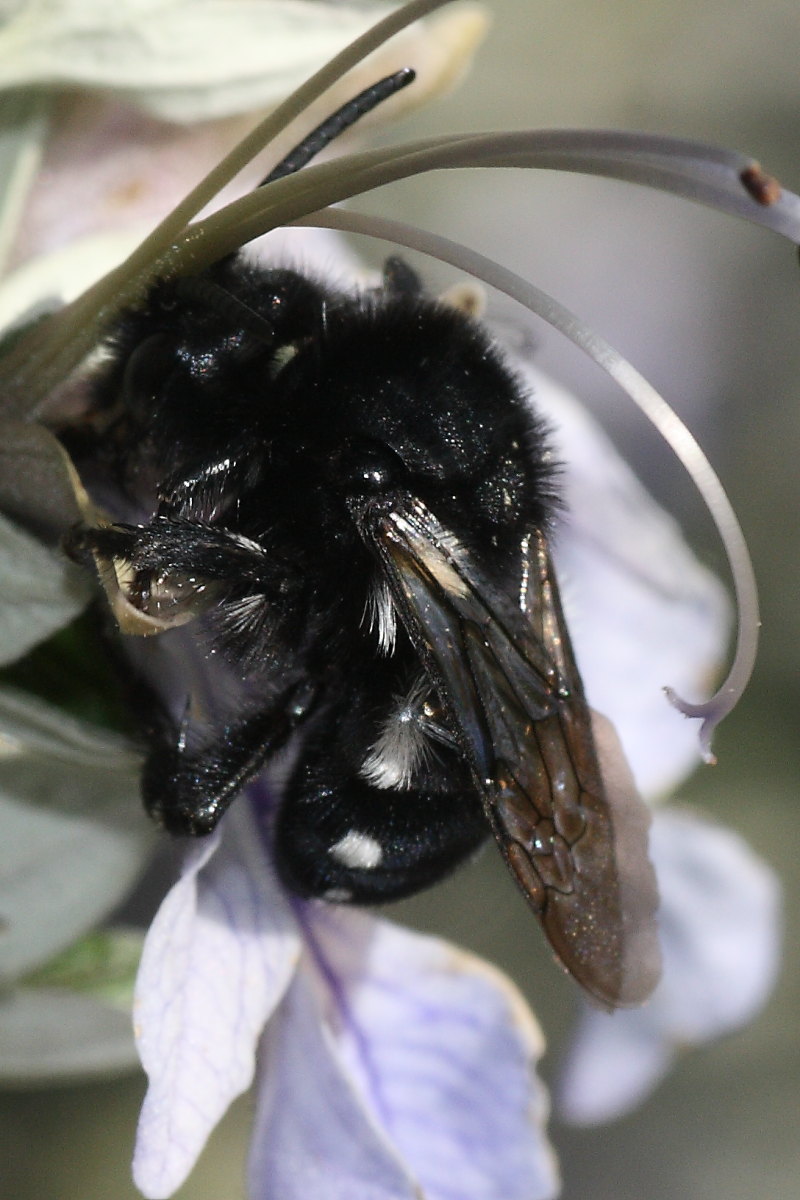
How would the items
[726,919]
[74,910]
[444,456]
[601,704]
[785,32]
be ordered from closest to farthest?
[444,456]
[74,910]
[601,704]
[726,919]
[785,32]

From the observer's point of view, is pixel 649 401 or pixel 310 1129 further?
pixel 310 1129

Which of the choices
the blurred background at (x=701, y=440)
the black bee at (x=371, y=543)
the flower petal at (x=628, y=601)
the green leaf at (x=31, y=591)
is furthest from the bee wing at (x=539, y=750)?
the blurred background at (x=701, y=440)

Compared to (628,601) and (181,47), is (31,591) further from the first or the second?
(628,601)

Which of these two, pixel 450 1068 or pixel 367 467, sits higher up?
pixel 367 467

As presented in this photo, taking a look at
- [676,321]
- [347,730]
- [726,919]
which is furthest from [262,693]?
[676,321]

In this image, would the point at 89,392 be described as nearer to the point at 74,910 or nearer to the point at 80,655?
the point at 80,655

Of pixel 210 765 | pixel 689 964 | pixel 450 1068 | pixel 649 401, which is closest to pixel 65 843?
pixel 210 765

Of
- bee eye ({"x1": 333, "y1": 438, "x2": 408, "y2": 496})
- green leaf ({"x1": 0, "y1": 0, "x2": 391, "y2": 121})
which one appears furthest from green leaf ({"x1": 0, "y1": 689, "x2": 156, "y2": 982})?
green leaf ({"x1": 0, "y1": 0, "x2": 391, "y2": 121})
